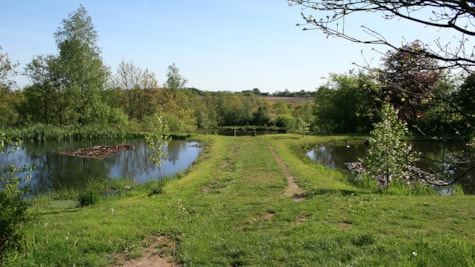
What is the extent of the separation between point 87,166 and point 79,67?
23564 millimetres

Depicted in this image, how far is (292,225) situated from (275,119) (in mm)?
62650

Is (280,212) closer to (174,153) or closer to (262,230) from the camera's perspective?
(262,230)

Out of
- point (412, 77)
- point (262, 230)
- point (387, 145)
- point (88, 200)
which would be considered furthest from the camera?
point (387, 145)

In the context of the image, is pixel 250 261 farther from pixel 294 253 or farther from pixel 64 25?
pixel 64 25

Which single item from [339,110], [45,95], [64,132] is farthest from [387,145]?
[45,95]

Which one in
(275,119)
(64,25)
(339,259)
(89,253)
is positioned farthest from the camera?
(275,119)

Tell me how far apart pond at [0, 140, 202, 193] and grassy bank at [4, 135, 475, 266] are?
16.3ft

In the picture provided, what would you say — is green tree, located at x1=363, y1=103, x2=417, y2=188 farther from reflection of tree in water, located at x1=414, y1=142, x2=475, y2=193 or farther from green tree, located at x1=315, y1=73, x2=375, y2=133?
green tree, located at x1=315, y1=73, x2=375, y2=133

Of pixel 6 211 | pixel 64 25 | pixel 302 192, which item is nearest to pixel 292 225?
pixel 302 192

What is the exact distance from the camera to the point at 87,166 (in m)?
20.9

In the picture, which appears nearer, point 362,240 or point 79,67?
point 362,240

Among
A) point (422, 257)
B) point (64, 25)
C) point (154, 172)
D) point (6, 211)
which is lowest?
point (154, 172)

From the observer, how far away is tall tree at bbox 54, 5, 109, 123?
40000mm

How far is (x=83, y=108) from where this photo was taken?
4088 centimetres
